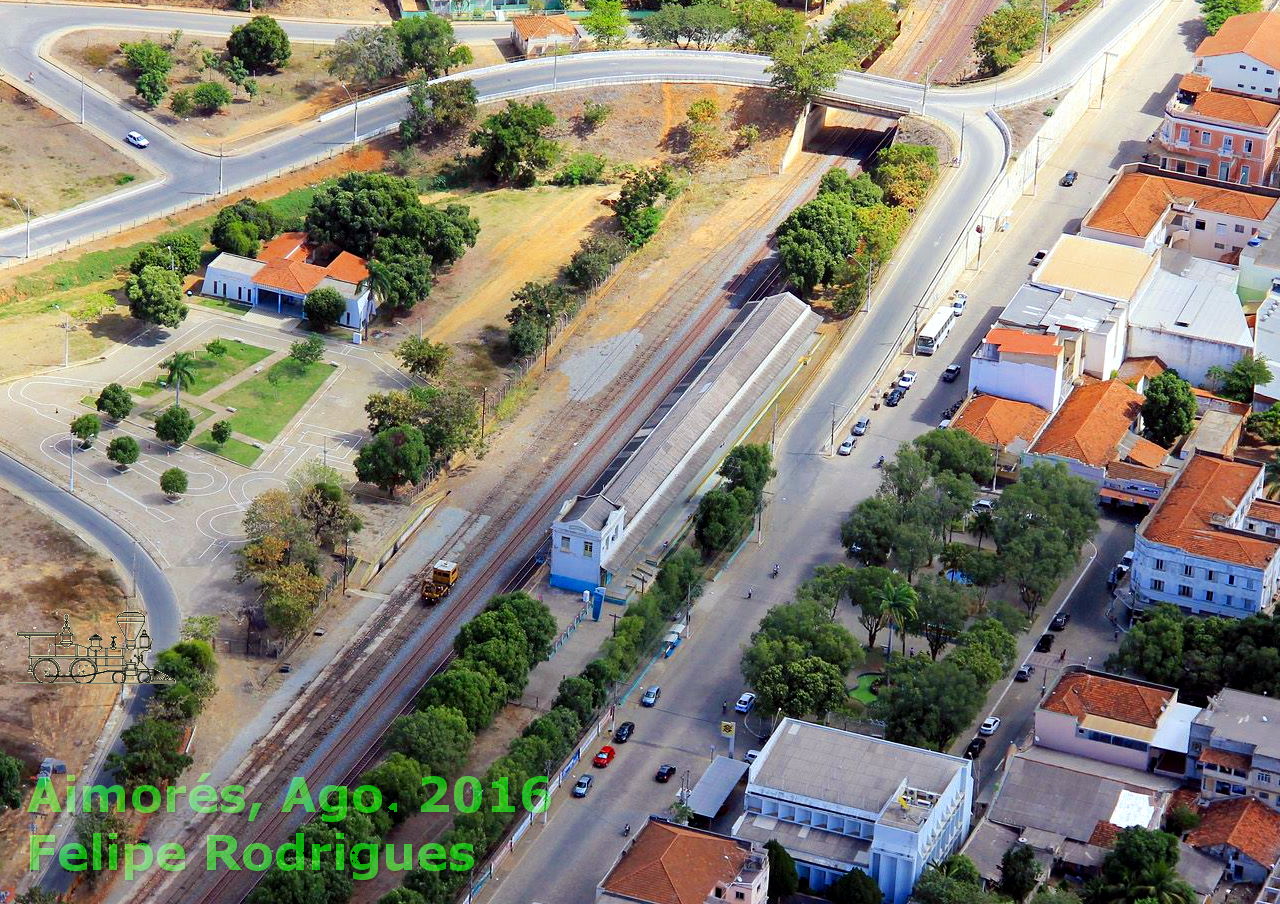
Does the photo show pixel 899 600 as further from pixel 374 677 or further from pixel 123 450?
pixel 123 450

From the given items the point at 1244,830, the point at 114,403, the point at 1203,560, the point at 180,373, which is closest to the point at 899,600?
the point at 1203,560

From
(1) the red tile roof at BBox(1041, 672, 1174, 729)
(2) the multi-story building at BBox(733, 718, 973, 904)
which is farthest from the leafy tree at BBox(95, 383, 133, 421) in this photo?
(1) the red tile roof at BBox(1041, 672, 1174, 729)

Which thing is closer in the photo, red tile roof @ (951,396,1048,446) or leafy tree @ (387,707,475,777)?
leafy tree @ (387,707,475,777)

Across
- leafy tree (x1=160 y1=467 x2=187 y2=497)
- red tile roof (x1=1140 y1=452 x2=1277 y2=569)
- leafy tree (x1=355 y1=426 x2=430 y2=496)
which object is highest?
red tile roof (x1=1140 y1=452 x2=1277 y2=569)

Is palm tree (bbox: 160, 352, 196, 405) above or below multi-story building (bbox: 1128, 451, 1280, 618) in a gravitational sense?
below

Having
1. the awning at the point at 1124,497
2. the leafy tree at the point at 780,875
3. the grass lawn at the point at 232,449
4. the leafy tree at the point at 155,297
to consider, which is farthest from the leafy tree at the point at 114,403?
the awning at the point at 1124,497

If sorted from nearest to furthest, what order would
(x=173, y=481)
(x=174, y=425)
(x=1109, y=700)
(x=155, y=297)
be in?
(x=1109, y=700), (x=173, y=481), (x=174, y=425), (x=155, y=297)

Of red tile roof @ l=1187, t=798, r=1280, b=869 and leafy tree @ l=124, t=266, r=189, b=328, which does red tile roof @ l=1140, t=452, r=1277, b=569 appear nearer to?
red tile roof @ l=1187, t=798, r=1280, b=869
